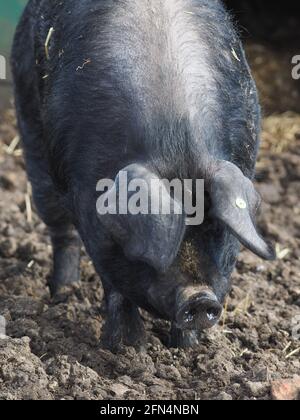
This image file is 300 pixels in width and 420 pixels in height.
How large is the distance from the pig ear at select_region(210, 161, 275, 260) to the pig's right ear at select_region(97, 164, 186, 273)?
0.49ft

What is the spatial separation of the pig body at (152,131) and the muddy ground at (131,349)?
0.67 ft

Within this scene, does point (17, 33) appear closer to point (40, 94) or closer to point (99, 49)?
point (40, 94)

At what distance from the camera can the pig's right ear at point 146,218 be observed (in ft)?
11.0

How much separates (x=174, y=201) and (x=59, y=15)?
1.44 metres

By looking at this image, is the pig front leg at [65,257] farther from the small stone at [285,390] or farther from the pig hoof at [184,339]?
the small stone at [285,390]

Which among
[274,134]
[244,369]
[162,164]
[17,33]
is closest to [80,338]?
[244,369]

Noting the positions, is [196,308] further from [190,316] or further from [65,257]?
[65,257]

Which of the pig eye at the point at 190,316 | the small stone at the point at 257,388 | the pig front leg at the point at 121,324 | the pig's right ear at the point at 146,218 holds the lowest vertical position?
the small stone at the point at 257,388

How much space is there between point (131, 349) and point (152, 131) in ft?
3.12

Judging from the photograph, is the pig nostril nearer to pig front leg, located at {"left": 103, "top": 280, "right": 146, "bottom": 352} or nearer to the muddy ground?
the muddy ground

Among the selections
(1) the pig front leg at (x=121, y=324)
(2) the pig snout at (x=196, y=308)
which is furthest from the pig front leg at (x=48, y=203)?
(2) the pig snout at (x=196, y=308)

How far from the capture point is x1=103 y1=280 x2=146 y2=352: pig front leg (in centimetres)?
424

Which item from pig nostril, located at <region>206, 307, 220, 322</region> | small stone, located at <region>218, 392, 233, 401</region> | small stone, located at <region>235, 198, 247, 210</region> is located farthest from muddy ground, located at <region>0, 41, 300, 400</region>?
small stone, located at <region>235, 198, 247, 210</region>

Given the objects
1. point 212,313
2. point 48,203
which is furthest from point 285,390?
point 48,203
